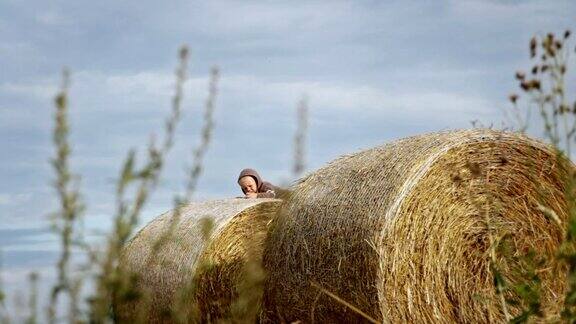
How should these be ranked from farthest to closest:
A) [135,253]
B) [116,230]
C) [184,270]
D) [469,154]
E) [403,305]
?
1. [135,253]
2. [184,270]
3. [469,154]
4. [403,305]
5. [116,230]

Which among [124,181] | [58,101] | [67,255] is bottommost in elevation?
[67,255]

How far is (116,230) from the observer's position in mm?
1611

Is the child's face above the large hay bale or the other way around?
the other way around

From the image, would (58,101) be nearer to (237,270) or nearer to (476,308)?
(476,308)

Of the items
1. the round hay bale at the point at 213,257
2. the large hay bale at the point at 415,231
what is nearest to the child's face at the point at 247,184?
the round hay bale at the point at 213,257

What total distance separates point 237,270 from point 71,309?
5.67m

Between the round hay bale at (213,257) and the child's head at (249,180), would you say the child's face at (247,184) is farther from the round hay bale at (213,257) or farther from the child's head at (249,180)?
the round hay bale at (213,257)

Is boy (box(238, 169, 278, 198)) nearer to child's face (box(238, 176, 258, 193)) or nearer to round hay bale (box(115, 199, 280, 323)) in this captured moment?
child's face (box(238, 176, 258, 193))

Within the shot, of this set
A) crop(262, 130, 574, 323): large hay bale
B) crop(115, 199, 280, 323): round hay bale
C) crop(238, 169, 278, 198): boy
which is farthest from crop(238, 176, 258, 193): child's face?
crop(262, 130, 574, 323): large hay bale

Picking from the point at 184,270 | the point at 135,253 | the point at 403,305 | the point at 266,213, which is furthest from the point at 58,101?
the point at 135,253

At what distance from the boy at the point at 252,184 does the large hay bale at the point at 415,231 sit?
342cm

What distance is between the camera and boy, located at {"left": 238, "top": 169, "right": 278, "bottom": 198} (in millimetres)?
9453

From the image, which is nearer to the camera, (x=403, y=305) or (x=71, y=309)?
(x=71, y=309)

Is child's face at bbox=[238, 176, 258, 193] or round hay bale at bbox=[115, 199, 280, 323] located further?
child's face at bbox=[238, 176, 258, 193]
